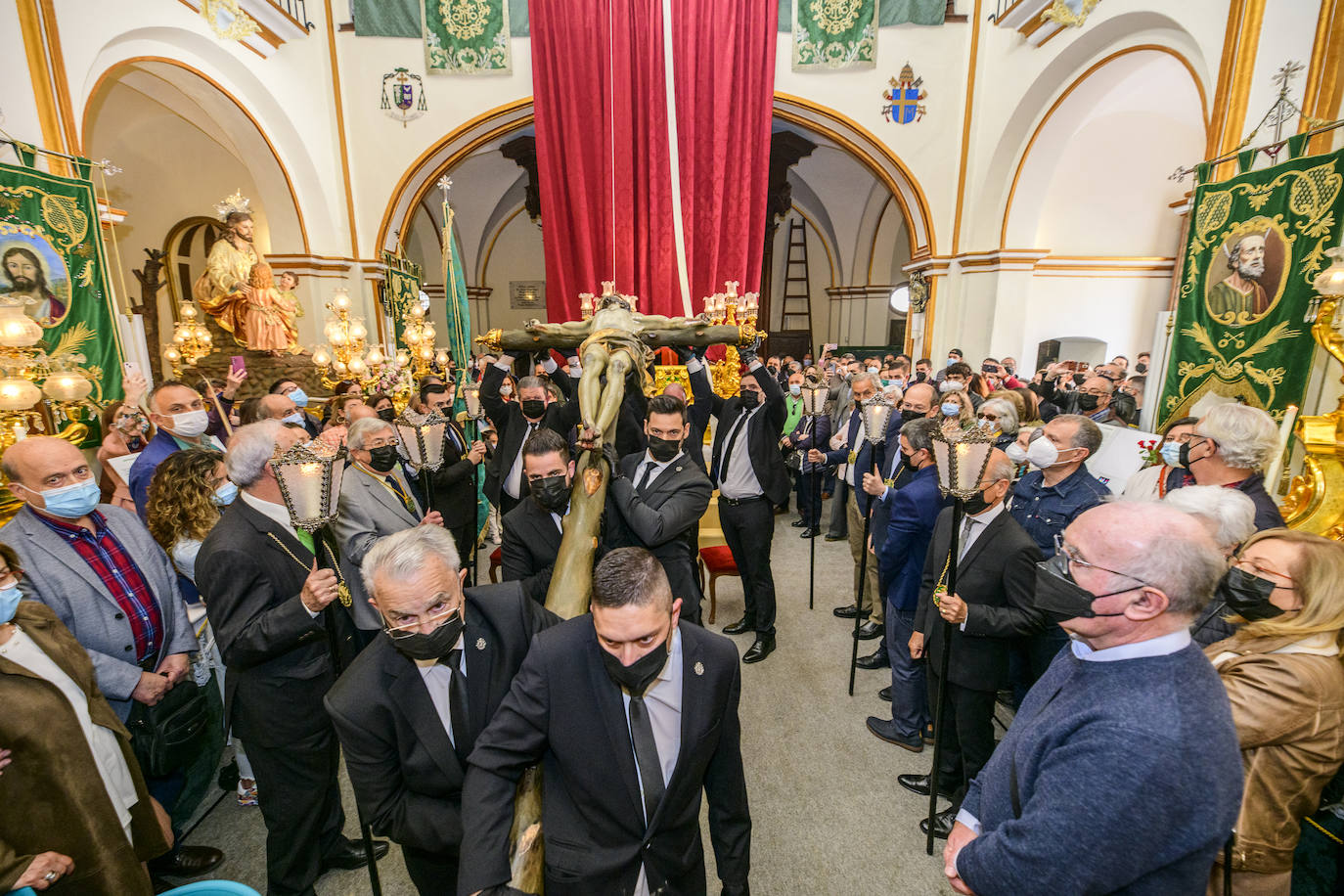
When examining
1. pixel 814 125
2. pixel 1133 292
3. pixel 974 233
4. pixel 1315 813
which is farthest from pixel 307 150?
pixel 1133 292

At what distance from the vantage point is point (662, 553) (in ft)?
10.7

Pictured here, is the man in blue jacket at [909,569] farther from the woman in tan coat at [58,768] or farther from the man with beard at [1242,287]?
the man with beard at [1242,287]

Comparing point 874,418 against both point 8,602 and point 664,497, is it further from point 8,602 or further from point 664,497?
point 8,602

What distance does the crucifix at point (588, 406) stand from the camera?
5.62 feet

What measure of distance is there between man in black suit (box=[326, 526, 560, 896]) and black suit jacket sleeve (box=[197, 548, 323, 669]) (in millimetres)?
516

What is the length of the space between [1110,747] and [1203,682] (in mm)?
263

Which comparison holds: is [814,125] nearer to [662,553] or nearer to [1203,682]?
[662,553]

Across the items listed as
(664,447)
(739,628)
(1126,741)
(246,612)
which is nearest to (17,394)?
(246,612)

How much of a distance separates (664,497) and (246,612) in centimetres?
187

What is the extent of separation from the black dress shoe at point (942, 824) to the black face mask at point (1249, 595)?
1615mm

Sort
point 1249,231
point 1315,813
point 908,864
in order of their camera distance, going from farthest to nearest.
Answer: point 1249,231 < point 908,864 < point 1315,813

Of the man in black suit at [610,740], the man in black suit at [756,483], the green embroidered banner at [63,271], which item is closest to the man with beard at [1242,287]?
the man in black suit at [756,483]

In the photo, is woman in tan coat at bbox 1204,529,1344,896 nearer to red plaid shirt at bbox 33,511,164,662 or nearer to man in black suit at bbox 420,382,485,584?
red plaid shirt at bbox 33,511,164,662

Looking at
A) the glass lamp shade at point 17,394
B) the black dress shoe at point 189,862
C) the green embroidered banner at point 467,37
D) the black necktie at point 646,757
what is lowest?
the black dress shoe at point 189,862
